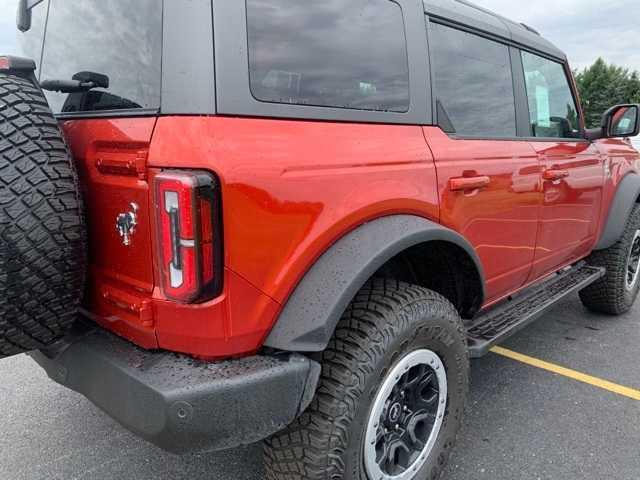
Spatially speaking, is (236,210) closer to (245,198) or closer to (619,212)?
(245,198)

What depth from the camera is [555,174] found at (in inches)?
115

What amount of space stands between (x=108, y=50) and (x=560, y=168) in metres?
2.54

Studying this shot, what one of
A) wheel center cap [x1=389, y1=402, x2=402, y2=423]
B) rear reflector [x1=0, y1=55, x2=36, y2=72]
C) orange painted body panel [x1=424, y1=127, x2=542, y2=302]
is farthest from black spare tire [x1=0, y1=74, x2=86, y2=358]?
orange painted body panel [x1=424, y1=127, x2=542, y2=302]

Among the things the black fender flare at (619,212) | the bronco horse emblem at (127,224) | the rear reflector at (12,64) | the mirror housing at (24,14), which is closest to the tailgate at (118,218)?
the bronco horse emblem at (127,224)

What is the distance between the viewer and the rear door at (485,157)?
218 centimetres

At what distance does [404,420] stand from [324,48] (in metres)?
1.46

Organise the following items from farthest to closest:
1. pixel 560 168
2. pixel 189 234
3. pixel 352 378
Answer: pixel 560 168, pixel 352 378, pixel 189 234

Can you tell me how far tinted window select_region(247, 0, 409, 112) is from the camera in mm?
1512

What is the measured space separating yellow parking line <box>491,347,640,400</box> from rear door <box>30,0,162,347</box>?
274 centimetres

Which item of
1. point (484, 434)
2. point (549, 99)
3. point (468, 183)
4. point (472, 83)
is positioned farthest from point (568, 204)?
Answer: point (484, 434)

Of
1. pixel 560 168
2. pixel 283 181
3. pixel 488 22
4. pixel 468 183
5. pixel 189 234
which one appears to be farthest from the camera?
pixel 560 168

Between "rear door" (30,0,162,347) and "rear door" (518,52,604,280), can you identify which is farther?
"rear door" (518,52,604,280)

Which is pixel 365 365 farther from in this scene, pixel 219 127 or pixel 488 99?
pixel 488 99

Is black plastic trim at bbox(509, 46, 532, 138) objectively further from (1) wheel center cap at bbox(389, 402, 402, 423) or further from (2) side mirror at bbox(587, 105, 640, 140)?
(1) wheel center cap at bbox(389, 402, 402, 423)
